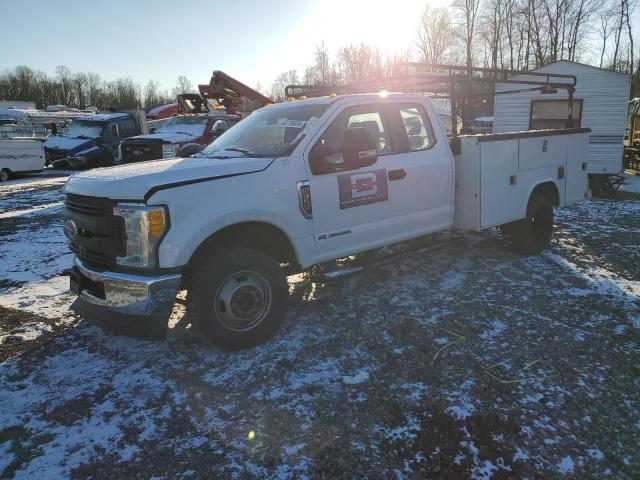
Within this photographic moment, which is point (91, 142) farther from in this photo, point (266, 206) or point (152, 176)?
point (266, 206)

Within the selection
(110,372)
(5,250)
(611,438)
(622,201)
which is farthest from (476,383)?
(622,201)

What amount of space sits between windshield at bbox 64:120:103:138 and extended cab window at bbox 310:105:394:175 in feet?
56.2

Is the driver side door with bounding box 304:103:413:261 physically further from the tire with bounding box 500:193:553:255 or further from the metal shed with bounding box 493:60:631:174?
the metal shed with bounding box 493:60:631:174

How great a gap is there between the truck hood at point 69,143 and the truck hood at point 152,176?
16.4 meters

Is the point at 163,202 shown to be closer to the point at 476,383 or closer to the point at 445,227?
the point at 476,383

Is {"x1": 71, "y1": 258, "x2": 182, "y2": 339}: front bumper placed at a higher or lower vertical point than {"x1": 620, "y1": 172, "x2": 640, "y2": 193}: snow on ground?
higher

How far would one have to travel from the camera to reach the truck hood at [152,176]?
10.3ft

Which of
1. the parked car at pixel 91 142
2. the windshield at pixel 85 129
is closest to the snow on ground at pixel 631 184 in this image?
the parked car at pixel 91 142

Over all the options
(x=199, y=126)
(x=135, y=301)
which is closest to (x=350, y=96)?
(x=135, y=301)

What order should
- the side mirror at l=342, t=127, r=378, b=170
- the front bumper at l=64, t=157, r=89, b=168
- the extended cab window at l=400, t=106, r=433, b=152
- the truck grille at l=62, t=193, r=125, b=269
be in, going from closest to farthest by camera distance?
1. the truck grille at l=62, t=193, r=125, b=269
2. the side mirror at l=342, t=127, r=378, b=170
3. the extended cab window at l=400, t=106, r=433, b=152
4. the front bumper at l=64, t=157, r=89, b=168

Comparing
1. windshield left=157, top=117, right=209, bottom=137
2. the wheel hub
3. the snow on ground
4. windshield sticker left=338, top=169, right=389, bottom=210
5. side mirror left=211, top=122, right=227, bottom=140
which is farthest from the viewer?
windshield left=157, top=117, right=209, bottom=137

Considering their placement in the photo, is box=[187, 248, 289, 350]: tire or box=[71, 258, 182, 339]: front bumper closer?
box=[71, 258, 182, 339]: front bumper

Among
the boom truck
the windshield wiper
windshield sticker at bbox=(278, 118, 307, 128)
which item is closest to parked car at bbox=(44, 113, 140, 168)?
the windshield wiper

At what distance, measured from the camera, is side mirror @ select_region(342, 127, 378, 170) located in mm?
3766
